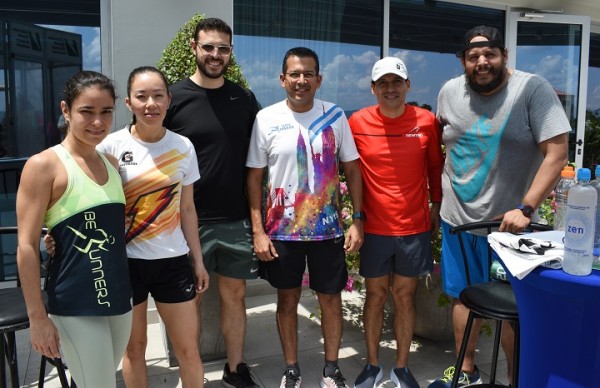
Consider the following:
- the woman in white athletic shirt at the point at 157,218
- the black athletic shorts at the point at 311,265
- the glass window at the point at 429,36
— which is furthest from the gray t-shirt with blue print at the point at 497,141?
the glass window at the point at 429,36

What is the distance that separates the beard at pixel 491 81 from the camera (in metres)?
2.79

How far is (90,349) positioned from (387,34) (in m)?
4.93

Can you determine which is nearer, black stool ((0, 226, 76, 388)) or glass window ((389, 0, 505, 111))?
black stool ((0, 226, 76, 388))

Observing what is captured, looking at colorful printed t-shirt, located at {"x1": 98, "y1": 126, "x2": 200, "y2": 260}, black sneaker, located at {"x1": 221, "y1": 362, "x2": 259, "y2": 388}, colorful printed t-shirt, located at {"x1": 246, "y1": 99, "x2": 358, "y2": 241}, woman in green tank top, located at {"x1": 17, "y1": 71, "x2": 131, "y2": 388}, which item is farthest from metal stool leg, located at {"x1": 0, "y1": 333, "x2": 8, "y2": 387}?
colorful printed t-shirt, located at {"x1": 246, "y1": 99, "x2": 358, "y2": 241}

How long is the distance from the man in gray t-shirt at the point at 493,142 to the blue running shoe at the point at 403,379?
39 cm

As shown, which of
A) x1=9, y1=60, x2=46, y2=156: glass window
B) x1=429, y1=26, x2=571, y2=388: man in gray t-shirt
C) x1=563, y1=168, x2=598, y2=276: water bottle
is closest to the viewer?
x1=563, y1=168, x2=598, y2=276: water bottle

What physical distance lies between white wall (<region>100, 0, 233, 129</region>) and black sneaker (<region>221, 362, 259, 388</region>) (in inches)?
86.6

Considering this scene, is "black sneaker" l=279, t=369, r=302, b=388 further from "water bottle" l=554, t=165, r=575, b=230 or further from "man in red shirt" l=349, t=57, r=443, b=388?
"water bottle" l=554, t=165, r=575, b=230

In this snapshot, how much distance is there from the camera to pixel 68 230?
189 cm

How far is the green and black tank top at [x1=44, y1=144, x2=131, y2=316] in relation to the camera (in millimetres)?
1896

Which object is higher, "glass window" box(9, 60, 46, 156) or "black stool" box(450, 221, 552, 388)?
"glass window" box(9, 60, 46, 156)

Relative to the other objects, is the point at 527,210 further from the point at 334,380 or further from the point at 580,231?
the point at 334,380

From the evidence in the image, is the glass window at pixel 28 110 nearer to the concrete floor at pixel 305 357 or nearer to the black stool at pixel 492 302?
the concrete floor at pixel 305 357

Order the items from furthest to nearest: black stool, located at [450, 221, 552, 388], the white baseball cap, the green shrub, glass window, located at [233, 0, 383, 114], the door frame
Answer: the door frame → glass window, located at [233, 0, 383, 114] → the green shrub → the white baseball cap → black stool, located at [450, 221, 552, 388]
